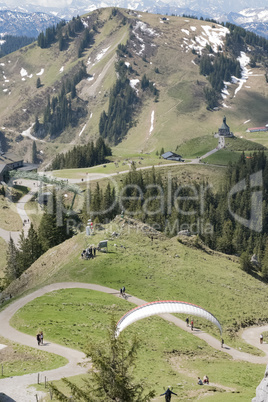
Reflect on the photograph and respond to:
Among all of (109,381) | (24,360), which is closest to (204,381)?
(109,381)

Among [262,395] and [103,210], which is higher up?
[262,395]

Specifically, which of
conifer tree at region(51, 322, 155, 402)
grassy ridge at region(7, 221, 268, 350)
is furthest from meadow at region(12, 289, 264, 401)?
grassy ridge at region(7, 221, 268, 350)

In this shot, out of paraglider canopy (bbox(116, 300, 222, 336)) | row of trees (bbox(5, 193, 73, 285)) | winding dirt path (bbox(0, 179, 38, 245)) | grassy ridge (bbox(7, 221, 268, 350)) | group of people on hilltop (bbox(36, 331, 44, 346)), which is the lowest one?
winding dirt path (bbox(0, 179, 38, 245))

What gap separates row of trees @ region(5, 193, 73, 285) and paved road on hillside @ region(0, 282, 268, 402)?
115 ft

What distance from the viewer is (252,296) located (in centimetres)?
7881

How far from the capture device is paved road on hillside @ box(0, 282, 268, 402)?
115ft

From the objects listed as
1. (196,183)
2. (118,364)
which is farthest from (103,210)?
(118,364)

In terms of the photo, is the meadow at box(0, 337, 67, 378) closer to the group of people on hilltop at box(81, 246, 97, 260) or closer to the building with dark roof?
the group of people on hilltop at box(81, 246, 97, 260)

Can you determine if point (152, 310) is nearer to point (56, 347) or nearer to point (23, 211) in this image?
point (56, 347)

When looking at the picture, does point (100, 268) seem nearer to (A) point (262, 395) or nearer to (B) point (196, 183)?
(A) point (262, 395)

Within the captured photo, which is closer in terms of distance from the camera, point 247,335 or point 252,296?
point 247,335

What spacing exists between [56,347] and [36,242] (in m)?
60.7

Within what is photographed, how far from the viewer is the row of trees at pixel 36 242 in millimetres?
Answer: 98812

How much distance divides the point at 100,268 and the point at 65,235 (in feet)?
150
